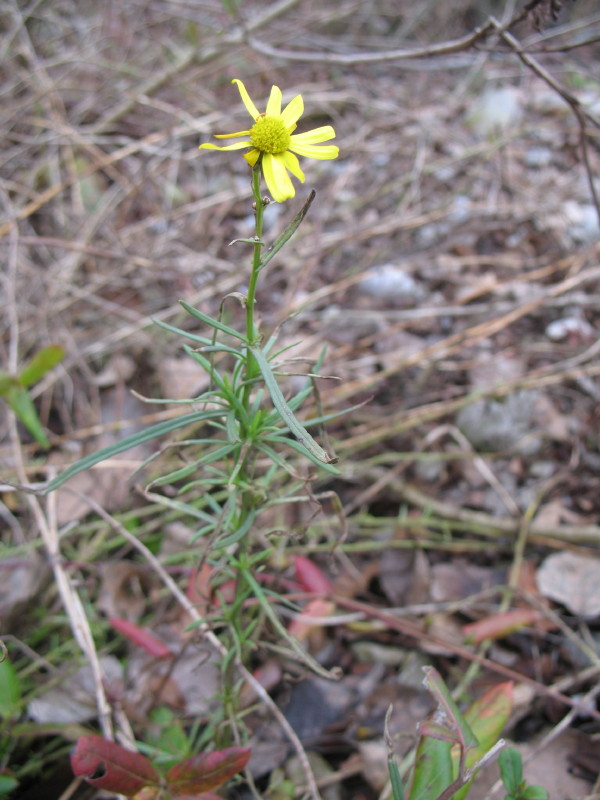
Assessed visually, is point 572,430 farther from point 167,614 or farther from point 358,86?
point 358,86

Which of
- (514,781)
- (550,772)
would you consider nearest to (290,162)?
(514,781)

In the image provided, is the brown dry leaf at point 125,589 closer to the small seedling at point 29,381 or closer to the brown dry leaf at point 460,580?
the small seedling at point 29,381

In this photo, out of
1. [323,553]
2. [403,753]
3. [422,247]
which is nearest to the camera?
[403,753]

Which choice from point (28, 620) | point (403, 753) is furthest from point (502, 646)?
point (28, 620)

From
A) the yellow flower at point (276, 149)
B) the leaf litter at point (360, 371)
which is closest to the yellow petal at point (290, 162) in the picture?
the yellow flower at point (276, 149)

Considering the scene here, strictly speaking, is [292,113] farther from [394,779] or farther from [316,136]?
[394,779]

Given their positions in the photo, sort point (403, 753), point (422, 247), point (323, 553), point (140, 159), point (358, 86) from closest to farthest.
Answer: point (403, 753) < point (323, 553) < point (422, 247) < point (140, 159) < point (358, 86)

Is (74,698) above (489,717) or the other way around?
the other way around
